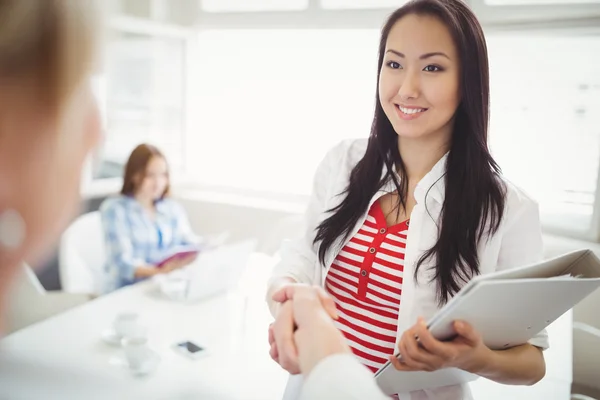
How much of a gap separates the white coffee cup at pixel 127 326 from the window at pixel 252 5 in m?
2.06

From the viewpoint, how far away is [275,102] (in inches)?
115

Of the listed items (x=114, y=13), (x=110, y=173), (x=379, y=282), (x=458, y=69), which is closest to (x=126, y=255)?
(x=110, y=173)

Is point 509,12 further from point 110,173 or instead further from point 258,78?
point 110,173

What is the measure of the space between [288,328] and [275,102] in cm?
247

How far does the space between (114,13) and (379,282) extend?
65 centimetres

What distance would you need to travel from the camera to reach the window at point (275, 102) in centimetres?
266

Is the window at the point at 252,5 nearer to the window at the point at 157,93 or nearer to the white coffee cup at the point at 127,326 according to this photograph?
the window at the point at 157,93

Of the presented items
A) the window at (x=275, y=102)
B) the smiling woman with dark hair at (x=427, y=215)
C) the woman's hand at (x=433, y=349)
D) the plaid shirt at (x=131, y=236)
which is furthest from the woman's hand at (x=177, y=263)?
the window at (x=275, y=102)

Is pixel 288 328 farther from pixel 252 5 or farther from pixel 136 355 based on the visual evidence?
pixel 252 5

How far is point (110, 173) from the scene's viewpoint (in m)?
2.64

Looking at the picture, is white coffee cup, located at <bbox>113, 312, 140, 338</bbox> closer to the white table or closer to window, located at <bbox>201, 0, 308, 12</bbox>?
the white table

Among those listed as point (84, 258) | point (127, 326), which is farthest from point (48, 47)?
point (84, 258)

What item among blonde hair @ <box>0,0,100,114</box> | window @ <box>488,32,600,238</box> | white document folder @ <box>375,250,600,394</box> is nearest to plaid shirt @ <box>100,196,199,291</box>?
white document folder @ <box>375,250,600,394</box>

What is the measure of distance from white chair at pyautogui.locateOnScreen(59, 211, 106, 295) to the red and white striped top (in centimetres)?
133
